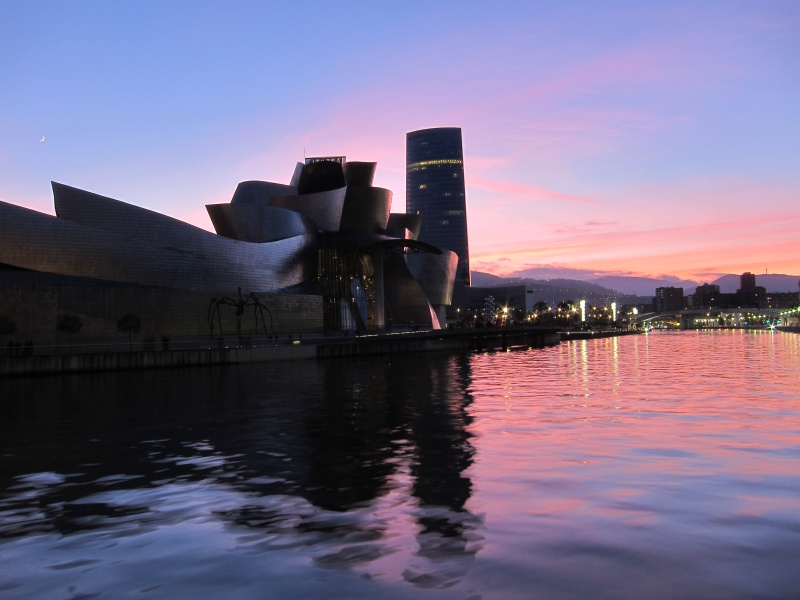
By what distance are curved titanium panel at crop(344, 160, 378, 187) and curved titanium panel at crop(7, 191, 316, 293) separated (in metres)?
17.0

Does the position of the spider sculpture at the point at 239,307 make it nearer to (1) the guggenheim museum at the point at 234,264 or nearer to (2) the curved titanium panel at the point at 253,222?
(1) the guggenheim museum at the point at 234,264

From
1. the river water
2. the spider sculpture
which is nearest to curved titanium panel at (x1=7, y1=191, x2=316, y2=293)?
the spider sculpture

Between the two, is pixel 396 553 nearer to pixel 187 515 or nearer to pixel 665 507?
pixel 187 515

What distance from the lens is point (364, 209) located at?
83.2 meters

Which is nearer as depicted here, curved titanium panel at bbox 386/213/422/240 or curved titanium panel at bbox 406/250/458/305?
curved titanium panel at bbox 386/213/422/240

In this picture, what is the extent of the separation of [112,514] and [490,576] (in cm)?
498

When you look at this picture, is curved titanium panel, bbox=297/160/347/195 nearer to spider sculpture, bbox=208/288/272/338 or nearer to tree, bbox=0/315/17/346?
spider sculpture, bbox=208/288/272/338

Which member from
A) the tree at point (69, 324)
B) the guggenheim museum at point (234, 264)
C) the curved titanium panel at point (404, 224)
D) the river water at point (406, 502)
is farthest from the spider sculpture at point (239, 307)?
the river water at point (406, 502)

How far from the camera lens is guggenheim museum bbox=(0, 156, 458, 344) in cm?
5141

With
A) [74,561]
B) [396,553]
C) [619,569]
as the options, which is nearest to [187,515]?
[74,561]

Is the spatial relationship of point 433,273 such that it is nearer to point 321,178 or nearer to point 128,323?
point 321,178

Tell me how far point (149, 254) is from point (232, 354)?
53.2 feet

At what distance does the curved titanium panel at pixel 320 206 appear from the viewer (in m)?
80.5

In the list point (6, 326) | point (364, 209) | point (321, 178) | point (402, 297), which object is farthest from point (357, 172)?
point (6, 326)
